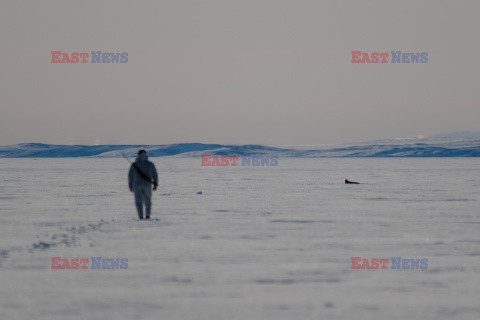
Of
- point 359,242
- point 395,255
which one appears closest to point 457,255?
point 395,255

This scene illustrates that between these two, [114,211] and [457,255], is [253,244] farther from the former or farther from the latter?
[114,211]
